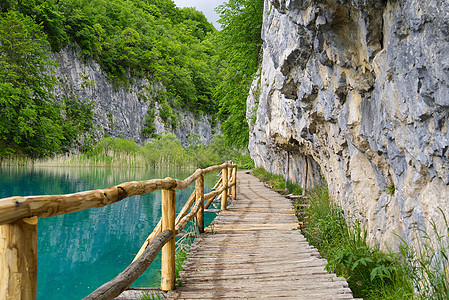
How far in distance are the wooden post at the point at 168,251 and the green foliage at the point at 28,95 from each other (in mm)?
23536

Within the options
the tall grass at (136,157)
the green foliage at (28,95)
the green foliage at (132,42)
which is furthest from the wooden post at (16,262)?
the green foliage at (132,42)

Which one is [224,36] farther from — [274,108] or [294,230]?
[294,230]

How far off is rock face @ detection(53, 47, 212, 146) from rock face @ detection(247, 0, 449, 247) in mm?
28928

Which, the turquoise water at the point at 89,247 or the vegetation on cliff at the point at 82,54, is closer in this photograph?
the turquoise water at the point at 89,247

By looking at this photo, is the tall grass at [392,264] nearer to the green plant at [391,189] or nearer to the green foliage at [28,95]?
the green plant at [391,189]

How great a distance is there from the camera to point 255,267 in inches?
135

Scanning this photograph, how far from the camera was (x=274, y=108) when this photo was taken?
11.1 m

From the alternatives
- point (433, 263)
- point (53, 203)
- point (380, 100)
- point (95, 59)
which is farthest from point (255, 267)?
point (95, 59)

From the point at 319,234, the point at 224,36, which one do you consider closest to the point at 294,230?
the point at 319,234

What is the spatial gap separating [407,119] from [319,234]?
9.79ft

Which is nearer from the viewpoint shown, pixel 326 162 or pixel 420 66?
pixel 420 66

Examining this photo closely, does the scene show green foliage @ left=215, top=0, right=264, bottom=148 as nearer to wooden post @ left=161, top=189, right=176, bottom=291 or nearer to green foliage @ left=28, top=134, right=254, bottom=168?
green foliage @ left=28, top=134, right=254, bottom=168

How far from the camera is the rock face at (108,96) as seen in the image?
29.9 meters

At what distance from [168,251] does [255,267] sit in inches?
44.5
